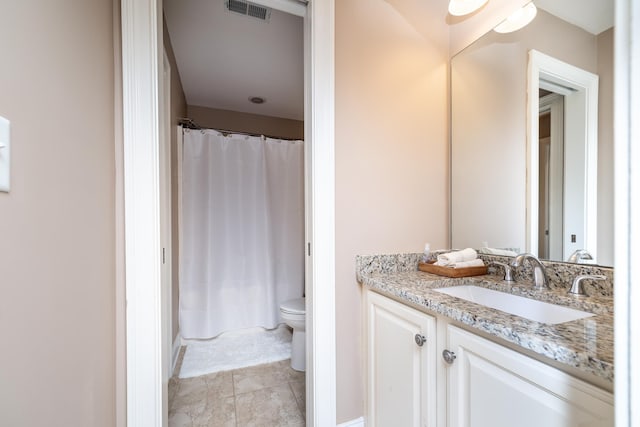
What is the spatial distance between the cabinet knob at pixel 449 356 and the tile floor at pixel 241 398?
105cm

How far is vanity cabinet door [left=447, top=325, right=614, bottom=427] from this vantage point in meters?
0.55

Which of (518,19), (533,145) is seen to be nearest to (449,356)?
(533,145)

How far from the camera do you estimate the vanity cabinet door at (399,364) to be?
0.93 metres

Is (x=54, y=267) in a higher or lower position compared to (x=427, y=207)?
lower

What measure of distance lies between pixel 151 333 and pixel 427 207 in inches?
57.8

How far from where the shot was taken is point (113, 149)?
0.92 metres

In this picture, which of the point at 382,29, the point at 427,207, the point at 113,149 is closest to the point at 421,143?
the point at 427,207

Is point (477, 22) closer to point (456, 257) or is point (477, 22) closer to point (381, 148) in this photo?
point (381, 148)

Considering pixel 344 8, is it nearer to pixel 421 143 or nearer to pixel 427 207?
pixel 421 143

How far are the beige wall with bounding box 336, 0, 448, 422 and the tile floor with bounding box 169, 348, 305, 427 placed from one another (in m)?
0.47

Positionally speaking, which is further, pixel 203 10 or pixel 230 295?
pixel 230 295

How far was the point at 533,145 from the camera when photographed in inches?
48.0

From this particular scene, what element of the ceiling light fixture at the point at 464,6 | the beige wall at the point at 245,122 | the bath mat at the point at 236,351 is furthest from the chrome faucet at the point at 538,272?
the beige wall at the point at 245,122

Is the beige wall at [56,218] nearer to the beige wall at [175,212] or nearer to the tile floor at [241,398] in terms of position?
the tile floor at [241,398]
